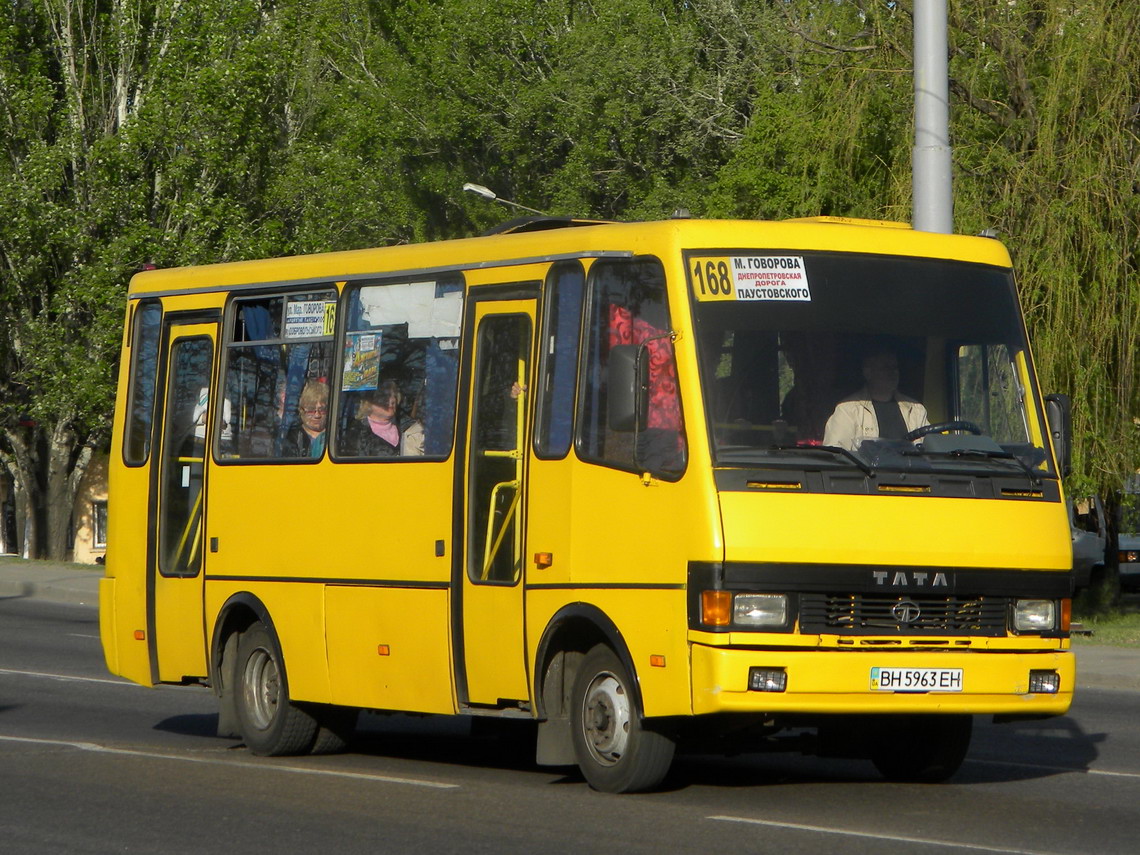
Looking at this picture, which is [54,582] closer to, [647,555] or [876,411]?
[647,555]

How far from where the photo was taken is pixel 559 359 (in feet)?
32.5

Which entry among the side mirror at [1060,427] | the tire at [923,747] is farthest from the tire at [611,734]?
the side mirror at [1060,427]

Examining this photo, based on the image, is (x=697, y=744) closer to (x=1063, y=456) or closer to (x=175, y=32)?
(x=1063, y=456)

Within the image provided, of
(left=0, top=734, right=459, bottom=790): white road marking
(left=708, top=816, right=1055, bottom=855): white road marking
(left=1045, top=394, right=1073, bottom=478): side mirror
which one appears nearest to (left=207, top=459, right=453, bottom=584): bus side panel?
(left=0, top=734, right=459, bottom=790): white road marking

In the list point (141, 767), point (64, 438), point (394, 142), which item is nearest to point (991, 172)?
point (141, 767)

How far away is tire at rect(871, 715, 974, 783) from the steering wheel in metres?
1.46

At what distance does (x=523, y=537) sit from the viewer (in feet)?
32.6

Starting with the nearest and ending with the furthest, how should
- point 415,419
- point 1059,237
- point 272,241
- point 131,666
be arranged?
point 415,419, point 131,666, point 1059,237, point 272,241

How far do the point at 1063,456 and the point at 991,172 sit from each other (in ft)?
40.2

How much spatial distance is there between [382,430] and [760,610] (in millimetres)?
3062

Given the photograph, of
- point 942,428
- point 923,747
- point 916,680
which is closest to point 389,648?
point 923,747

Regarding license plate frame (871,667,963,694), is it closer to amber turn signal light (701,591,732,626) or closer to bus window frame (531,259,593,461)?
amber turn signal light (701,591,732,626)

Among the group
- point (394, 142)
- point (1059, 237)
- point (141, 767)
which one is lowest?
point (141, 767)

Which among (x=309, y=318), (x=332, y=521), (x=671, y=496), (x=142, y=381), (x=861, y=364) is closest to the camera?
(x=671, y=496)
